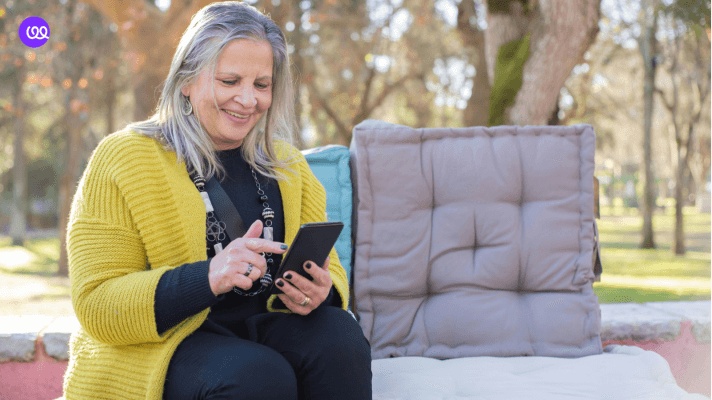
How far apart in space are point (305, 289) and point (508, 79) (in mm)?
3008

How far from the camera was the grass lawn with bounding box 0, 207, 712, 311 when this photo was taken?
275 inches

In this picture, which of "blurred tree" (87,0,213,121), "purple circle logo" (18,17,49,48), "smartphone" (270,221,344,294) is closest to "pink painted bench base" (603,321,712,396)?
"smartphone" (270,221,344,294)

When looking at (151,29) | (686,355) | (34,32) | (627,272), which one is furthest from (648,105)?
(34,32)

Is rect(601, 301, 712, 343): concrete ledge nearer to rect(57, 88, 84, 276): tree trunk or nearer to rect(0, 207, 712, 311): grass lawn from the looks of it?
rect(0, 207, 712, 311): grass lawn

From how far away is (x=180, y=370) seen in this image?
4.34 feet

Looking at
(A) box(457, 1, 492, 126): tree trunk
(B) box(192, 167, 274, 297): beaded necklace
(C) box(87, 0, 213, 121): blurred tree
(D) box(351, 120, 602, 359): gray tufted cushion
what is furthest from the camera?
(A) box(457, 1, 492, 126): tree trunk

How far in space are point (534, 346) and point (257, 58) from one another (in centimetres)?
148

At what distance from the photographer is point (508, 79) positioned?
13.1ft

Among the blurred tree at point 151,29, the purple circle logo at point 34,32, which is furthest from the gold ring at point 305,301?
the purple circle logo at point 34,32

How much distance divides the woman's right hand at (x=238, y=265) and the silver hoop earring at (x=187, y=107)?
1.69 feet

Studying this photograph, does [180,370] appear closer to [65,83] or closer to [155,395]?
[155,395]

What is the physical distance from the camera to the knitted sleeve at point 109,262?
131 cm

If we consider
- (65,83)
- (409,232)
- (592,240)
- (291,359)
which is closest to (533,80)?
(592,240)

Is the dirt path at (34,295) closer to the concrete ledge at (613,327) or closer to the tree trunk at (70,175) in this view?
the tree trunk at (70,175)
